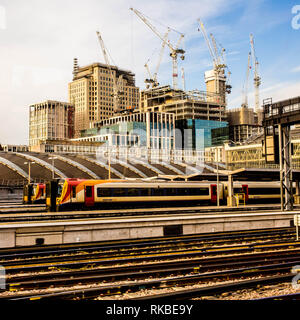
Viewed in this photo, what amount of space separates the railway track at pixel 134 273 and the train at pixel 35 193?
1346 inches

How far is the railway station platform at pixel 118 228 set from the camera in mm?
21750

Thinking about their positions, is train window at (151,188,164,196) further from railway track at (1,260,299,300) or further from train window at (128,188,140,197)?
railway track at (1,260,299,300)

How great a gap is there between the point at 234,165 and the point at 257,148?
987cm

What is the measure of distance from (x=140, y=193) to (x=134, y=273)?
26110 millimetres

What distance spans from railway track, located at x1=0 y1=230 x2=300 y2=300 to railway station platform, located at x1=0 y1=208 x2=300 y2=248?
178 inches

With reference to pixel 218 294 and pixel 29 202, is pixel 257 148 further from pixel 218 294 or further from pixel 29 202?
pixel 218 294

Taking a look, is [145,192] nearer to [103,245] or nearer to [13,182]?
[103,245]

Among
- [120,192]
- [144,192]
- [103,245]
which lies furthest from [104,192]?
[103,245]

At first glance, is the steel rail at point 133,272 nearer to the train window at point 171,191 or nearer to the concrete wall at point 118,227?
the concrete wall at point 118,227

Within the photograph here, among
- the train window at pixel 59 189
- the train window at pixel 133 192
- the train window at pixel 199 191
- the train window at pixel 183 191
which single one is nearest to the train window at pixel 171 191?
the train window at pixel 183 191

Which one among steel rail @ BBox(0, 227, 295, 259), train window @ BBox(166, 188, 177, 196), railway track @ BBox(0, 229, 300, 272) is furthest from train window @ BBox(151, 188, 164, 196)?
railway track @ BBox(0, 229, 300, 272)

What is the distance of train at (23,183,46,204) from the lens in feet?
166

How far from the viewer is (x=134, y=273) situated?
47.6ft
